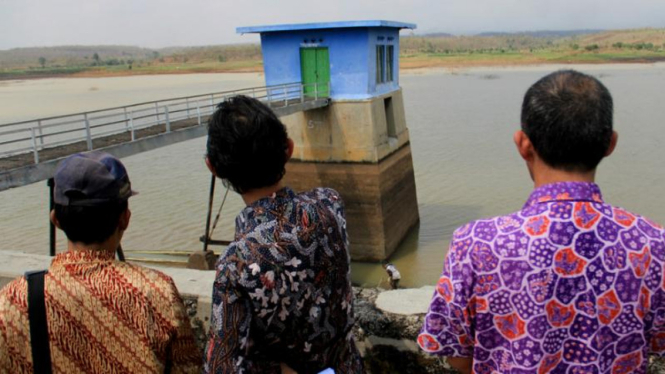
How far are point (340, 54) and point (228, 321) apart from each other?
1262 centimetres

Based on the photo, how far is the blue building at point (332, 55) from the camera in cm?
1354

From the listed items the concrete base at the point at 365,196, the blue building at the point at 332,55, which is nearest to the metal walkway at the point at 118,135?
the blue building at the point at 332,55

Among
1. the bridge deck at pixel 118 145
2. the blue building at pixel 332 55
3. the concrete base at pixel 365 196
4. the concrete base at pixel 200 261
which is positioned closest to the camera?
the bridge deck at pixel 118 145

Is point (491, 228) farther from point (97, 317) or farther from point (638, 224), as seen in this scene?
point (97, 317)

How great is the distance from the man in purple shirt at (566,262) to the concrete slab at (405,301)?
1.13 m

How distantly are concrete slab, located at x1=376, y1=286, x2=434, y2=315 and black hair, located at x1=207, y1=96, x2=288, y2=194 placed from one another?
117 cm

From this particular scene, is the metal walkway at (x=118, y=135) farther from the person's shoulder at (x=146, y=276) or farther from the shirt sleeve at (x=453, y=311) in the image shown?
the shirt sleeve at (x=453, y=311)

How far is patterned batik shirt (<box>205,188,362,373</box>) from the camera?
5.33ft

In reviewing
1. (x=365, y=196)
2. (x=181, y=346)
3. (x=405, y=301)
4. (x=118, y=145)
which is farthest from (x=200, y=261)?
(x=181, y=346)

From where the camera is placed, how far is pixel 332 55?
13.8 meters

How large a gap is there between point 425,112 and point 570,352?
2965 cm

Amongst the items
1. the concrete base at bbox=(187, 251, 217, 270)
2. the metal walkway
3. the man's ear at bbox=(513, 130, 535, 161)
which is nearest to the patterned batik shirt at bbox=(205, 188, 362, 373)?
the man's ear at bbox=(513, 130, 535, 161)

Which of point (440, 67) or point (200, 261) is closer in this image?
point (200, 261)

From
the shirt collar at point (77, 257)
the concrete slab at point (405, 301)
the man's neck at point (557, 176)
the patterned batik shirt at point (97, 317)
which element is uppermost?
the man's neck at point (557, 176)
